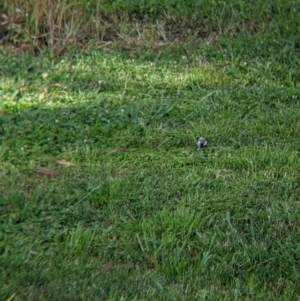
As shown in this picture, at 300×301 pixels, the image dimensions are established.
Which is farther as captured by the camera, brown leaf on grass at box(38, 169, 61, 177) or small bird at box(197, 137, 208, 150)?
small bird at box(197, 137, 208, 150)

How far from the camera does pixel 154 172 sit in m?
5.52

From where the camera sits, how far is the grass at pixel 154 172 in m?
4.47

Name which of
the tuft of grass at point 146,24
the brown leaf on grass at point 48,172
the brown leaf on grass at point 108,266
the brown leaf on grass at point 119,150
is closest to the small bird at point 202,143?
the brown leaf on grass at point 119,150

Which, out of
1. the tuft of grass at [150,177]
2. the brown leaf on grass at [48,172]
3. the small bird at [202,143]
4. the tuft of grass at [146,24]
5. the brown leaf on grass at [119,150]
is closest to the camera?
the tuft of grass at [150,177]

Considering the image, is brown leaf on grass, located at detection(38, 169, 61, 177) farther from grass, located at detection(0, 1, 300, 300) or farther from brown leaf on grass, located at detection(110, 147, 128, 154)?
brown leaf on grass, located at detection(110, 147, 128, 154)

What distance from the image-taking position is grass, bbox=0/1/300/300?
4.47 m

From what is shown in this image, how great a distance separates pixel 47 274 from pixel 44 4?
3832 mm

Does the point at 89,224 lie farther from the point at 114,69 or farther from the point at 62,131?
the point at 114,69

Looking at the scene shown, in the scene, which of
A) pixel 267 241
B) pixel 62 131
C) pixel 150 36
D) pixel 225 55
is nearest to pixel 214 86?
pixel 225 55

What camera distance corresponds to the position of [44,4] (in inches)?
295

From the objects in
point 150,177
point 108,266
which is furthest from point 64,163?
point 108,266

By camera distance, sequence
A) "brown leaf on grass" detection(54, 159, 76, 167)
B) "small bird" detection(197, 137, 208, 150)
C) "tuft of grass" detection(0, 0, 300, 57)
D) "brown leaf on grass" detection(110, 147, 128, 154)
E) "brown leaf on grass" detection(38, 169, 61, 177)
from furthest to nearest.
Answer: "tuft of grass" detection(0, 0, 300, 57), "small bird" detection(197, 137, 208, 150), "brown leaf on grass" detection(110, 147, 128, 154), "brown leaf on grass" detection(54, 159, 76, 167), "brown leaf on grass" detection(38, 169, 61, 177)

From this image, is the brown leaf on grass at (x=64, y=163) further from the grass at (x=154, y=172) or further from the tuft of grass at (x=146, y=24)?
the tuft of grass at (x=146, y=24)

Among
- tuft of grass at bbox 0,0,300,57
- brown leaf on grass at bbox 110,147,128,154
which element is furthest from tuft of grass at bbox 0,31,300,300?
tuft of grass at bbox 0,0,300,57
